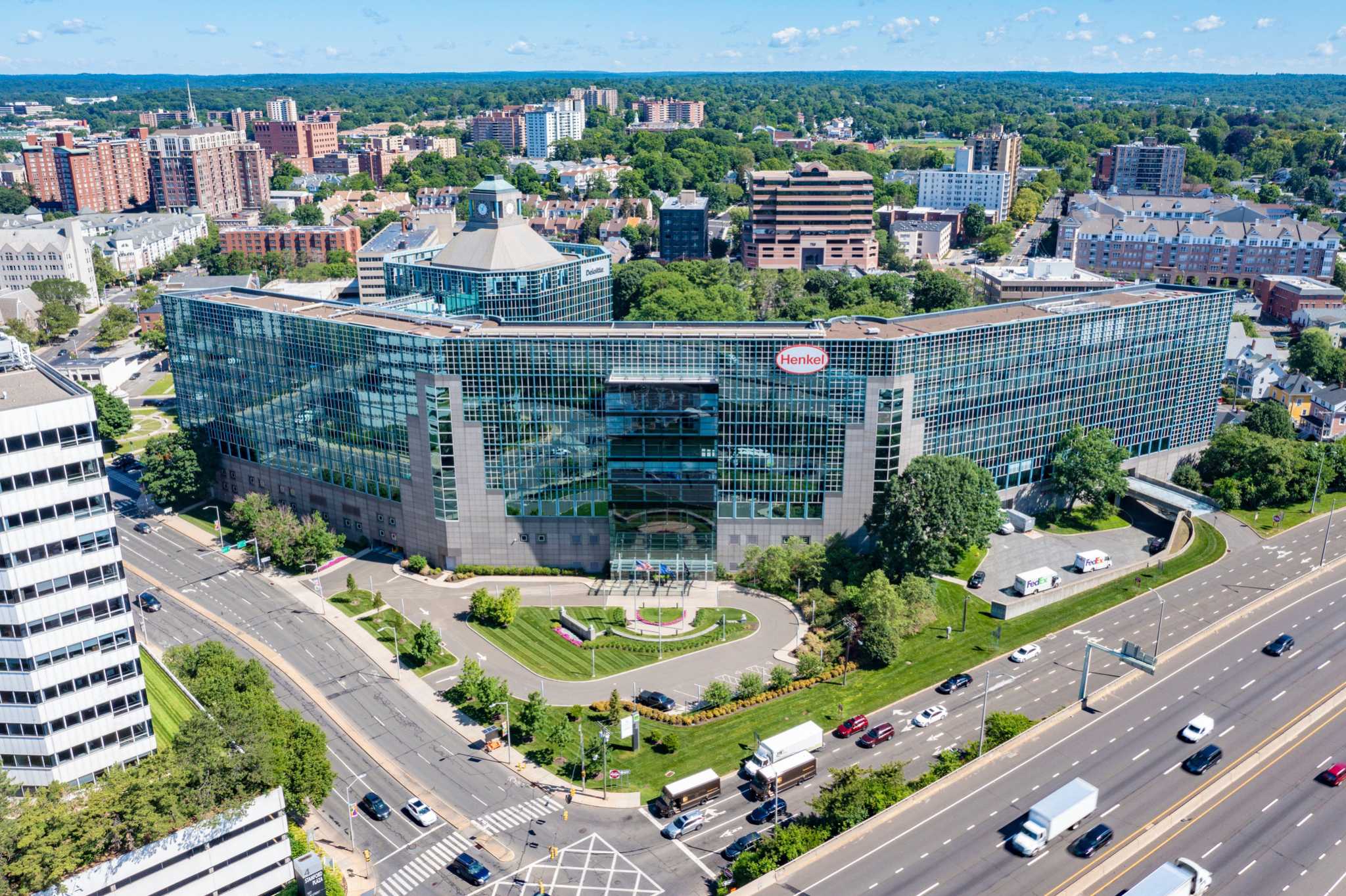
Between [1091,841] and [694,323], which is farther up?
[694,323]

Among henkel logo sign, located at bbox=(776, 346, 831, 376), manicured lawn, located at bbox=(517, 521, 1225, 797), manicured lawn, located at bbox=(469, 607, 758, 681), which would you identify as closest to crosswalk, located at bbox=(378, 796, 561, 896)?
manicured lawn, located at bbox=(517, 521, 1225, 797)

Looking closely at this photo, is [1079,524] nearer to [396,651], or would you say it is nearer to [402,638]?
[402,638]

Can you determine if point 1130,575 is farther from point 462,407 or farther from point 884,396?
point 462,407

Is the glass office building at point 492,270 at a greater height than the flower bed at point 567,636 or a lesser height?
greater

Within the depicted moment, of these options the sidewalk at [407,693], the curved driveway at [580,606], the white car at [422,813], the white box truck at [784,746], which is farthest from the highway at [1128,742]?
the white car at [422,813]

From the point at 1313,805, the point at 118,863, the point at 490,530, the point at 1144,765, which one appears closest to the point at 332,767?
the point at 118,863

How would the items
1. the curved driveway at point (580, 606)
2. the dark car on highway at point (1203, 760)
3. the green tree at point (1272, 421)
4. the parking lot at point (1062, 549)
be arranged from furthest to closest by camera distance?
the green tree at point (1272, 421) → the parking lot at point (1062, 549) → the curved driveway at point (580, 606) → the dark car on highway at point (1203, 760)

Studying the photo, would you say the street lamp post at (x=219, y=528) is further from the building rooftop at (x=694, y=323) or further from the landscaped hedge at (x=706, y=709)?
the landscaped hedge at (x=706, y=709)

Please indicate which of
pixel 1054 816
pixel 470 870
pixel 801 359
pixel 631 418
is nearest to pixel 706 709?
pixel 470 870
